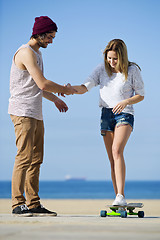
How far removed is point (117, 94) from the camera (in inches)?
193

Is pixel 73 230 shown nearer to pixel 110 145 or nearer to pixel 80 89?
pixel 110 145

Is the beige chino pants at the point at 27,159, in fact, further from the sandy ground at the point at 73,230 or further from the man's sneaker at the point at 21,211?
the sandy ground at the point at 73,230

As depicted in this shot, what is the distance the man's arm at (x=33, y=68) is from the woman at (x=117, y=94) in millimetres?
618

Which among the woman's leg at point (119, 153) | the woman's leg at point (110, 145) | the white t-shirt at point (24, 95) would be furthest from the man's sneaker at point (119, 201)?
the white t-shirt at point (24, 95)

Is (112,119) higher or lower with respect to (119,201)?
higher

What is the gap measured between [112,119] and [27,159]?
112 centimetres

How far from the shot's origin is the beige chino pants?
14.1 feet

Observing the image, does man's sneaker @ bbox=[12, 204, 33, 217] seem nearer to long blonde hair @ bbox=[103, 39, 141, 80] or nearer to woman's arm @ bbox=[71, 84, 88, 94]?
woman's arm @ bbox=[71, 84, 88, 94]

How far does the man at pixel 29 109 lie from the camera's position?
4.32 meters

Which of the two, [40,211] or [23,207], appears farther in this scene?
[40,211]

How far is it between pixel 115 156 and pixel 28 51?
4.84ft

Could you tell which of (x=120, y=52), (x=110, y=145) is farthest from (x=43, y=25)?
(x=110, y=145)

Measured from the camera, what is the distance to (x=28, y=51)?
14.5ft

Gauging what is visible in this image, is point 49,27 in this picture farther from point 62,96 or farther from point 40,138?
point 40,138
